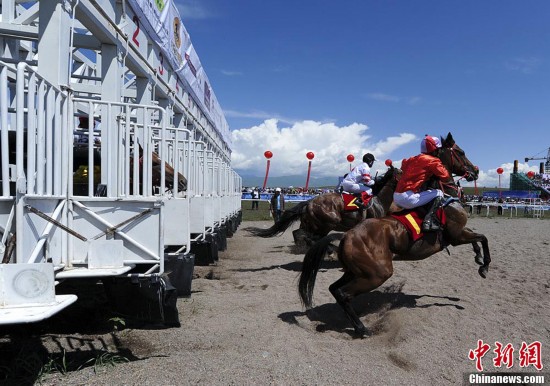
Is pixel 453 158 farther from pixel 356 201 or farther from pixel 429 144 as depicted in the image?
pixel 356 201

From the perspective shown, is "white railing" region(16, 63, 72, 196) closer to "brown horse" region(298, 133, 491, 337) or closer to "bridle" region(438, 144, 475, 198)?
"brown horse" region(298, 133, 491, 337)

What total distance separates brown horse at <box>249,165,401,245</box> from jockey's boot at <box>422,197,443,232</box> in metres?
2.88

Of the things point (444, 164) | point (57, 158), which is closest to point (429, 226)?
point (444, 164)

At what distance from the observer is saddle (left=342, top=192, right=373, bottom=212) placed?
9.02 meters

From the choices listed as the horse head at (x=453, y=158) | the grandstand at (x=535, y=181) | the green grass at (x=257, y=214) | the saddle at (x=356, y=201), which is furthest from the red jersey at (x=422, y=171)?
the grandstand at (x=535, y=181)

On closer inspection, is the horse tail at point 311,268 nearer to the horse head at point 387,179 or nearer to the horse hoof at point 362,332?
the horse hoof at point 362,332

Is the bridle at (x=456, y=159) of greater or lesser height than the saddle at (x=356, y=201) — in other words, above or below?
above

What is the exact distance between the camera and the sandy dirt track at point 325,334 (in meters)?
3.68

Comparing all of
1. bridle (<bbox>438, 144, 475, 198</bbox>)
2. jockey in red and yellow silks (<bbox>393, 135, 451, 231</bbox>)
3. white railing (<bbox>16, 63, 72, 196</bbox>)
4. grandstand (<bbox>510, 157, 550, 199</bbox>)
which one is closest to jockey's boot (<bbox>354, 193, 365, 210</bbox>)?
bridle (<bbox>438, 144, 475, 198</bbox>)

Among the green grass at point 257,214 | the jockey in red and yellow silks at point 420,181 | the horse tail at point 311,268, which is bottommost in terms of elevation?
the green grass at point 257,214

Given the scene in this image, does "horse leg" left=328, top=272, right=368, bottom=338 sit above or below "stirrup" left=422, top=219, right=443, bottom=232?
below

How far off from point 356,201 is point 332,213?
56 cm

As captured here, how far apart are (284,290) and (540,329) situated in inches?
138

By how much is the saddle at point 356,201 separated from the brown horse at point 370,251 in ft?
10.5
